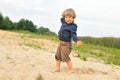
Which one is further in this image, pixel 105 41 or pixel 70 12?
pixel 105 41

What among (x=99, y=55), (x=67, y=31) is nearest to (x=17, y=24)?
(x=99, y=55)

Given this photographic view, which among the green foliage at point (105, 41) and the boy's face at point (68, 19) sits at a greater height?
the boy's face at point (68, 19)

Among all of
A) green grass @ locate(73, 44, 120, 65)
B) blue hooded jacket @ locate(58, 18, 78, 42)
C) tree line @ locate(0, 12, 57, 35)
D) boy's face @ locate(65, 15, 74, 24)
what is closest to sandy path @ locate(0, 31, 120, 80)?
blue hooded jacket @ locate(58, 18, 78, 42)

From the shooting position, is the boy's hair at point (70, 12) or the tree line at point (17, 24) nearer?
the boy's hair at point (70, 12)

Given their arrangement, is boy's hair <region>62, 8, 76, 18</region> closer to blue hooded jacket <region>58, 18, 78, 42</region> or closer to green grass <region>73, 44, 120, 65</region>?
blue hooded jacket <region>58, 18, 78, 42</region>

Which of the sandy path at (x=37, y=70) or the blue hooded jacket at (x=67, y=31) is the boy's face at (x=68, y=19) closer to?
the blue hooded jacket at (x=67, y=31)

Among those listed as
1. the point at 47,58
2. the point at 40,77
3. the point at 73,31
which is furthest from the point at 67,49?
the point at 47,58

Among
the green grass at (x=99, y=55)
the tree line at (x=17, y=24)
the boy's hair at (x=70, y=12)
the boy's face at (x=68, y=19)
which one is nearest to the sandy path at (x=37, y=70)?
the boy's face at (x=68, y=19)

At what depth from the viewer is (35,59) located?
1003 cm

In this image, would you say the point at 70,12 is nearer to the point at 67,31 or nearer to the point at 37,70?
the point at 67,31

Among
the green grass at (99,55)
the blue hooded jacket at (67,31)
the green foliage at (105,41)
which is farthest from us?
the green foliage at (105,41)

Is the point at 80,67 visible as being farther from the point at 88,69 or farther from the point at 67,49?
the point at 67,49

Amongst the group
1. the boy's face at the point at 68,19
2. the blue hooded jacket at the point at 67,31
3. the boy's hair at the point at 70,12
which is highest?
the boy's hair at the point at 70,12

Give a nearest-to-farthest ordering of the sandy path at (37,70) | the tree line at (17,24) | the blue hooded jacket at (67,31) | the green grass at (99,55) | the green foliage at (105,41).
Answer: the sandy path at (37,70), the blue hooded jacket at (67,31), the green grass at (99,55), the green foliage at (105,41), the tree line at (17,24)
